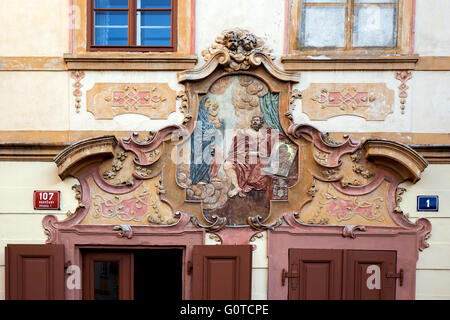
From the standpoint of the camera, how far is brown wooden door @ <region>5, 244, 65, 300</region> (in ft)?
20.1

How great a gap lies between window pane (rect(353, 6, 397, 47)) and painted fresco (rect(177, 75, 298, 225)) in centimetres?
125

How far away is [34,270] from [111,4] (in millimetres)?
3319

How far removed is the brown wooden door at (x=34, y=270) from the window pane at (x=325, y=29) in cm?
382

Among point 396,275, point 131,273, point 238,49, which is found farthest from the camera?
point 131,273

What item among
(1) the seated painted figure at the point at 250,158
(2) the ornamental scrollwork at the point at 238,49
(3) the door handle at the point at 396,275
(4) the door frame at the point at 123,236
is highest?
(2) the ornamental scrollwork at the point at 238,49

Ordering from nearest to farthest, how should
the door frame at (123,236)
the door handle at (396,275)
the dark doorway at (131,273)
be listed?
the door handle at (396,275), the door frame at (123,236), the dark doorway at (131,273)

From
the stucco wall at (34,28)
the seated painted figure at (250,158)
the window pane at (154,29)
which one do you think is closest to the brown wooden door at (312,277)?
the seated painted figure at (250,158)

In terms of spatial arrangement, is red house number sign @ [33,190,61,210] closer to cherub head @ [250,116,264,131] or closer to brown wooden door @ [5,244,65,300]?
brown wooden door @ [5,244,65,300]

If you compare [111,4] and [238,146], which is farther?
[111,4]

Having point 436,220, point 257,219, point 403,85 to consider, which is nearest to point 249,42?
point 403,85

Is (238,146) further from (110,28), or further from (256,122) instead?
(110,28)

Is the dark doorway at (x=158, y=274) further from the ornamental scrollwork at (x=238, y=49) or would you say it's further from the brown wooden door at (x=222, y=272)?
the ornamental scrollwork at (x=238, y=49)

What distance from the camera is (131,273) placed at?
21.1ft

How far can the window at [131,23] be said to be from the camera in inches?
252
